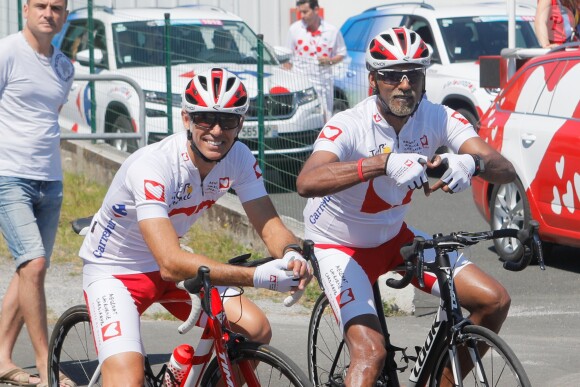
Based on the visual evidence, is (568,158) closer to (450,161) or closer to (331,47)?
(450,161)

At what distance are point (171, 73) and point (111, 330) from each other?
24.5 ft

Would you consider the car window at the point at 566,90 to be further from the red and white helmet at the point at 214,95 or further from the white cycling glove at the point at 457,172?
the red and white helmet at the point at 214,95

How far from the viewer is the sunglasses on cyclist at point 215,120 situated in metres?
4.93

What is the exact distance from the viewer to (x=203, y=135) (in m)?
4.96

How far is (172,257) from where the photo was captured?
4758mm

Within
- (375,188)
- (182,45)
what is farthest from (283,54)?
(375,188)

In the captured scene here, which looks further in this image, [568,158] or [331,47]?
[331,47]

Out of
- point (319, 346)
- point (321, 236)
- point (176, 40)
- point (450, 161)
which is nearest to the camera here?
point (450, 161)

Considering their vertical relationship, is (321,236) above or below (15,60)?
below

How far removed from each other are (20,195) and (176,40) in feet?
19.5

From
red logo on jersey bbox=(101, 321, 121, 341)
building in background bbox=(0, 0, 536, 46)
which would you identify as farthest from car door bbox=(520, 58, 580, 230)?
building in background bbox=(0, 0, 536, 46)

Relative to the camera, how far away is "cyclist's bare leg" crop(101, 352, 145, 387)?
4871mm

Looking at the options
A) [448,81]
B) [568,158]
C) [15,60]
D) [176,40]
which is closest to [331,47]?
[448,81]

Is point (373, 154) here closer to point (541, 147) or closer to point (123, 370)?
point (123, 370)
